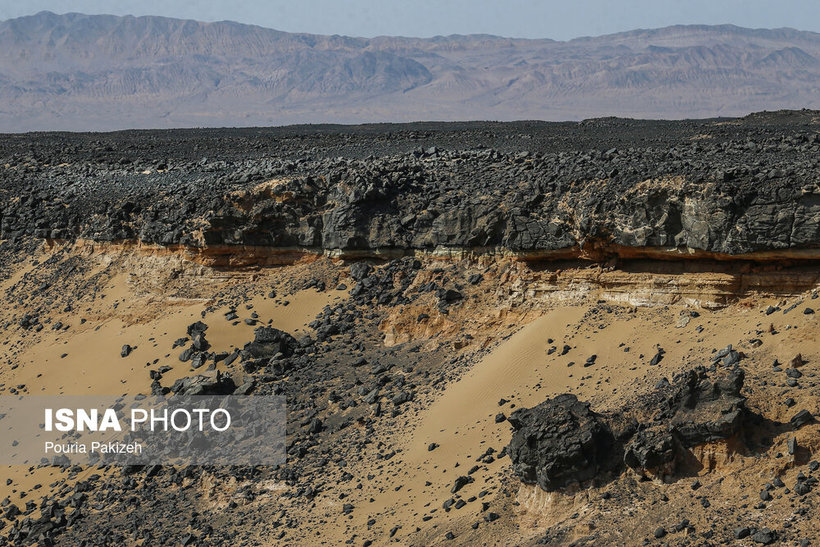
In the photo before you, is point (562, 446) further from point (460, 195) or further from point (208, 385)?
point (460, 195)

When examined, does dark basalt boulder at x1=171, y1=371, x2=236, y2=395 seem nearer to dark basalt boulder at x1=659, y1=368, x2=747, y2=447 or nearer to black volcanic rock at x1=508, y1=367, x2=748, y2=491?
black volcanic rock at x1=508, y1=367, x2=748, y2=491

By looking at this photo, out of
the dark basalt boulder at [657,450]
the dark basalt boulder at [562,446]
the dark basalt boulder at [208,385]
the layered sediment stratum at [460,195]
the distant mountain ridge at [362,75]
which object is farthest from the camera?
A: the distant mountain ridge at [362,75]

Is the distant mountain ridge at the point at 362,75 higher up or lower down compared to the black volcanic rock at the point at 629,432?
higher up

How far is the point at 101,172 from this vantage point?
32.2 m

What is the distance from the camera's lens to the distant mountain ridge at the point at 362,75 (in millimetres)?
140875

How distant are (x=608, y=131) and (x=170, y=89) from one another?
135289 mm

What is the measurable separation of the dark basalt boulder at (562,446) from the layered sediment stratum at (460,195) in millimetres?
4998

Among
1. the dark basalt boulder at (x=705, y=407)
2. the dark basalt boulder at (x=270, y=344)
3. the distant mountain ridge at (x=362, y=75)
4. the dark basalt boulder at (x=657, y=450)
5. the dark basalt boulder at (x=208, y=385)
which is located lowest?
the dark basalt boulder at (x=208, y=385)

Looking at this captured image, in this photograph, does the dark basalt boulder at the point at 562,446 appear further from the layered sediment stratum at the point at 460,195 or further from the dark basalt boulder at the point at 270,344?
the dark basalt boulder at the point at 270,344

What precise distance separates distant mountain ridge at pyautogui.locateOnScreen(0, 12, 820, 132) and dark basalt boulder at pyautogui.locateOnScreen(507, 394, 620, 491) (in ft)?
384

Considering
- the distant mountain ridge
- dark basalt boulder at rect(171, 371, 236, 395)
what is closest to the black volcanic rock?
dark basalt boulder at rect(171, 371, 236, 395)

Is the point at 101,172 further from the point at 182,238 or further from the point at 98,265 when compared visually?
the point at 182,238

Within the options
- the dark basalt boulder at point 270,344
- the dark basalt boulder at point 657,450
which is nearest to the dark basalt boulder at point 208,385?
the dark basalt boulder at point 270,344

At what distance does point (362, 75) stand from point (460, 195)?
482ft
